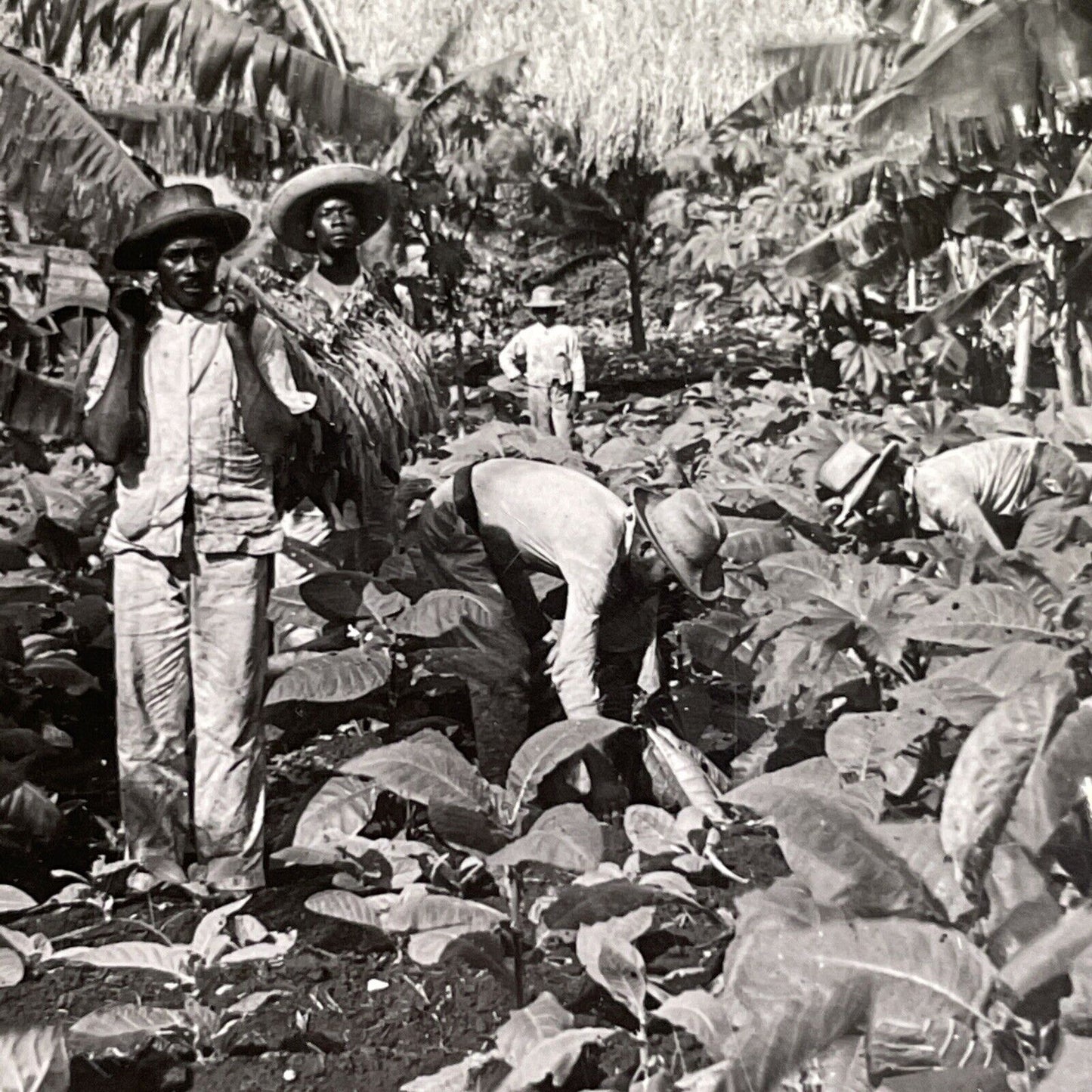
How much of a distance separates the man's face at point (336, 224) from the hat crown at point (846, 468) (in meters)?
1.49

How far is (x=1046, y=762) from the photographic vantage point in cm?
147

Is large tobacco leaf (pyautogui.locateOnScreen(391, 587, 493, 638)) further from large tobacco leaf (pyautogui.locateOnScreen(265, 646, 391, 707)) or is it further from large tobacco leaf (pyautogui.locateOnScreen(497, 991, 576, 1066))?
large tobacco leaf (pyautogui.locateOnScreen(497, 991, 576, 1066))

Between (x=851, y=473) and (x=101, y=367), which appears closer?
(x=101, y=367)

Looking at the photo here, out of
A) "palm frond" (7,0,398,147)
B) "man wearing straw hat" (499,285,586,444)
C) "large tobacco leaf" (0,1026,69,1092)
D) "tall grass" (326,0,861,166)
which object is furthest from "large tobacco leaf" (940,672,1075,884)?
"man wearing straw hat" (499,285,586,444)

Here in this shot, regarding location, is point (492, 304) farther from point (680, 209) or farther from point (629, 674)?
point (629, 674)

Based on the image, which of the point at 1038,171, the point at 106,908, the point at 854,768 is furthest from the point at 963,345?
the point at 106,908

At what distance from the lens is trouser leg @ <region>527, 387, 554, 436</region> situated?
8188 mm

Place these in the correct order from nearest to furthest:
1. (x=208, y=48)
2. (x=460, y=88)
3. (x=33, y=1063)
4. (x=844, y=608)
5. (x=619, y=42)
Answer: (x=33, y=1063)
(x=844, y=608)
(x=208, y=48)
(x=619, y=42)
(x=460, y=88)

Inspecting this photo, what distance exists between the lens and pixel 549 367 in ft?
26.6

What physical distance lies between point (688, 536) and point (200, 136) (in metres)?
3.82

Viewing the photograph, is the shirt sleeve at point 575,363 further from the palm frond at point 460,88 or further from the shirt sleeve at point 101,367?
the shirt sleeve at point 101,367

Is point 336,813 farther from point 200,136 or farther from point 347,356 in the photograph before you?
point 200,136

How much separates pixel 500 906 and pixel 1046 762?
121 cm

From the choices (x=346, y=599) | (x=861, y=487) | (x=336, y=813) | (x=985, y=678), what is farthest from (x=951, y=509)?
(x=336, y=813)
